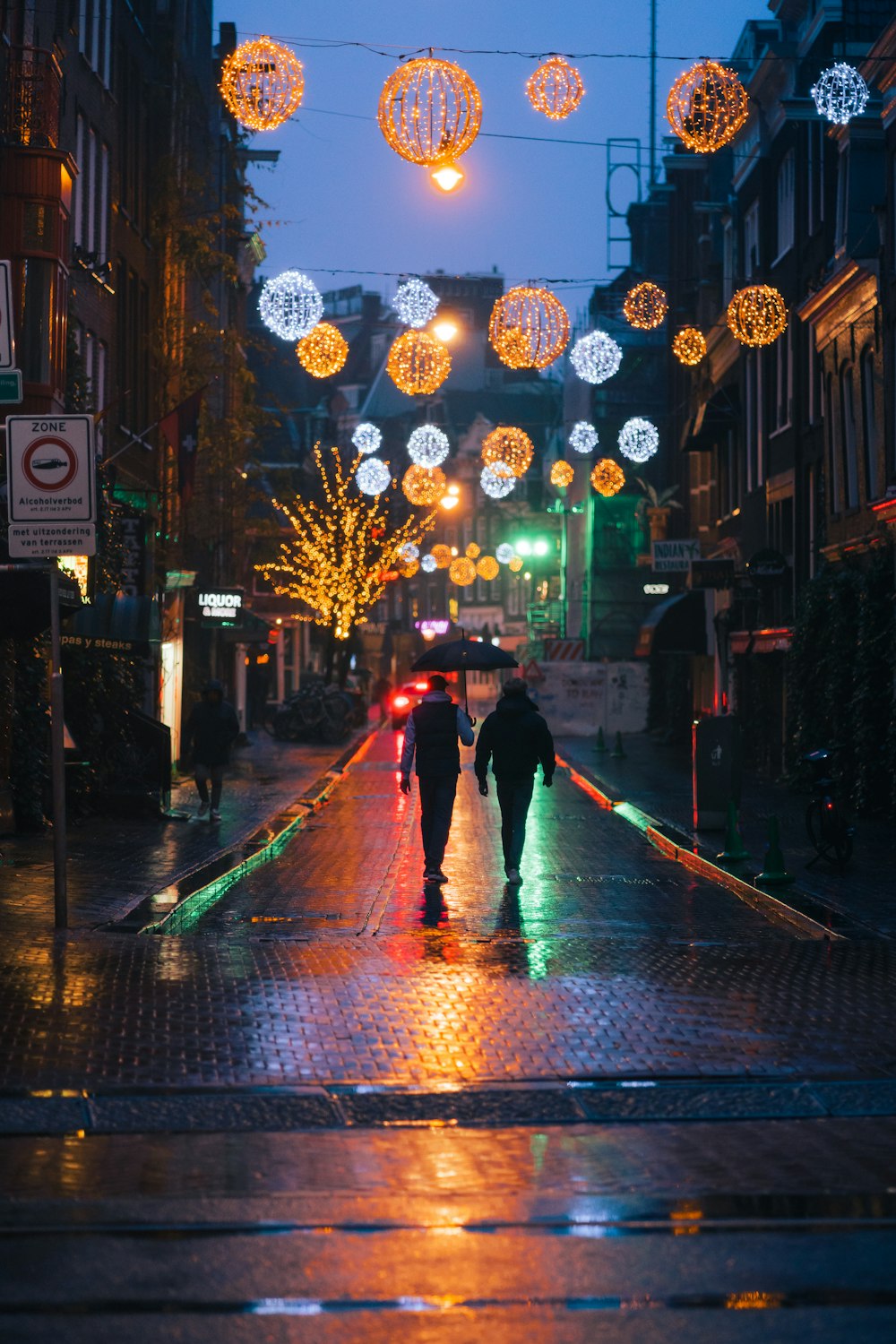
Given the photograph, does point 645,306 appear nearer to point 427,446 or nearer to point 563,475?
point 427,446

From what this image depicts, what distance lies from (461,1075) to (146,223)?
92.8 feet

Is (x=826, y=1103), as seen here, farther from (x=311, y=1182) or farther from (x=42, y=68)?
(x=42, y=68)

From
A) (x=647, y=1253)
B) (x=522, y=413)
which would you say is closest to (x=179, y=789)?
(x=647, y=1253)

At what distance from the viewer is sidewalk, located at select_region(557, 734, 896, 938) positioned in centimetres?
1523

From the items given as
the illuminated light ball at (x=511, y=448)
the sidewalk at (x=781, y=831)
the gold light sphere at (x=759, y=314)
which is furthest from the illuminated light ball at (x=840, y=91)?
the illuminated light ball at (x=511, y=448)

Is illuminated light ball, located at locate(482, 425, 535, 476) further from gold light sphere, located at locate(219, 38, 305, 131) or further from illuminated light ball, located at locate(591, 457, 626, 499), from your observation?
gold light sphere, located at locate(219, 38, 305, 131)

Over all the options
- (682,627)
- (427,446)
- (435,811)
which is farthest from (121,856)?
(682,627)

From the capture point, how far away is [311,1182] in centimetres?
643

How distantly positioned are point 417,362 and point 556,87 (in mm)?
6498

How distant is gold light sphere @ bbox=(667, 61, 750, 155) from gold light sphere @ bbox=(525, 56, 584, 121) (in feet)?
3.14

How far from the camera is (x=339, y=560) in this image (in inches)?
2621

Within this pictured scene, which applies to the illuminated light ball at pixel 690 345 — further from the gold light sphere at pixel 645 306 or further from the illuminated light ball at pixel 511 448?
the illuminated light ball at pixel 511 448

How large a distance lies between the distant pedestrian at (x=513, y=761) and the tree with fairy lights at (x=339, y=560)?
46955 millimetres

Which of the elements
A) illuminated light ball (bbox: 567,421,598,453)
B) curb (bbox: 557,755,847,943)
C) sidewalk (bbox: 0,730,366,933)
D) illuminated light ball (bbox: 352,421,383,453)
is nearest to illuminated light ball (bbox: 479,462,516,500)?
illuminated light ball (bbox: 567,421,598,453)
